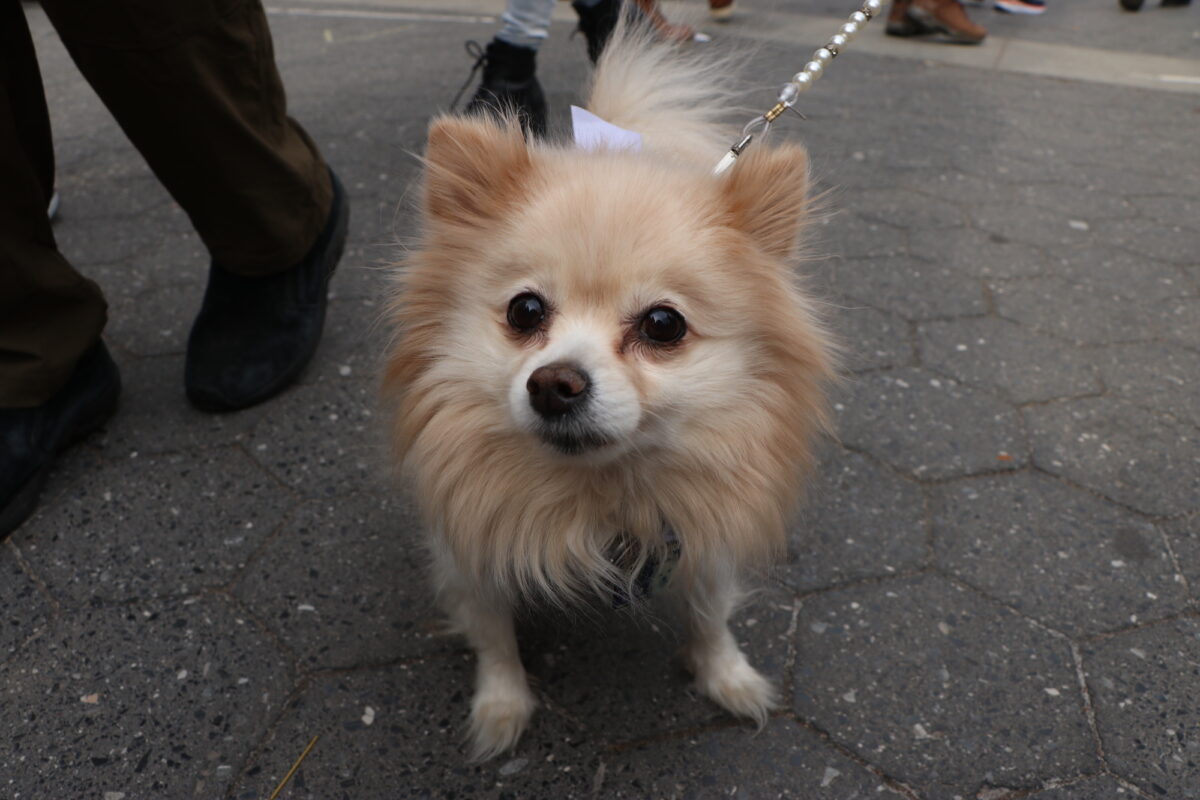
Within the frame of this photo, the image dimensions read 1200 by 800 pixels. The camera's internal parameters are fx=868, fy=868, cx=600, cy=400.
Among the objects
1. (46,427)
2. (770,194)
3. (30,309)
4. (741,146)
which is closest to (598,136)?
(741,146)

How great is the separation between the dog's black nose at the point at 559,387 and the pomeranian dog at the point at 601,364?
20 mm

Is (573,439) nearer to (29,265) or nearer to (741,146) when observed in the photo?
(741,146)

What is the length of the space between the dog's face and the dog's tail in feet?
1.65

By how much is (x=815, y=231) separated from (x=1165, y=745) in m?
1.16

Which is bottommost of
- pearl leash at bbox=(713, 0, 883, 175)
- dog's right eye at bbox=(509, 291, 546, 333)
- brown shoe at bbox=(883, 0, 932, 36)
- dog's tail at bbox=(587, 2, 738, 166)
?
brown shoe at bbox=(883, 0, 932, 36)

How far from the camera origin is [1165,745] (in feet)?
5.30

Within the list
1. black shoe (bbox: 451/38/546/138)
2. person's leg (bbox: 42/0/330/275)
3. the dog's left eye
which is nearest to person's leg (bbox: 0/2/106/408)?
person's leg (bbox: 42/0/330/275)

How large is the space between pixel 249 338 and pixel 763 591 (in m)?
1.59

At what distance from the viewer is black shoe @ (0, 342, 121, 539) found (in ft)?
6.72

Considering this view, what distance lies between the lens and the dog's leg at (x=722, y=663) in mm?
1665

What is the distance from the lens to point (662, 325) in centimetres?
140

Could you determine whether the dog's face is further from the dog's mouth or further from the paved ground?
the paved ground

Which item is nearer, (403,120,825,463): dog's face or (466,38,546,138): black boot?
(403,120,825,463): dog's face

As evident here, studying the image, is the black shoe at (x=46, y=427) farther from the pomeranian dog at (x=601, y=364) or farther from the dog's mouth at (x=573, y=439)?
the dog's mouth at (x=573, y=439)
